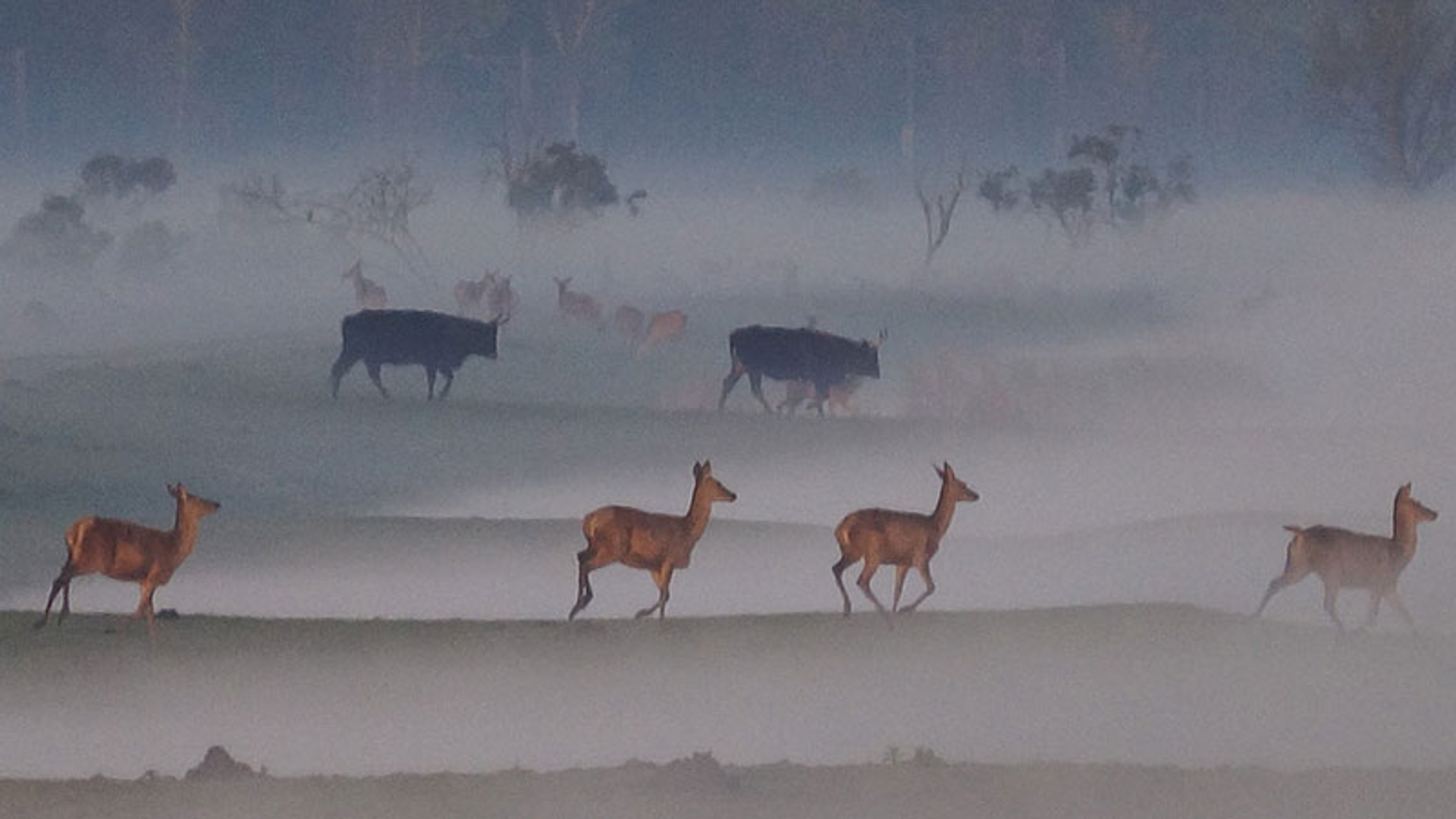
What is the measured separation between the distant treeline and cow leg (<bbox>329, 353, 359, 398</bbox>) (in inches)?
41.3

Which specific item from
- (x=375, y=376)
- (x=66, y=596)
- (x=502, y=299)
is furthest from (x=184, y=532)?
(x=502, y=299)

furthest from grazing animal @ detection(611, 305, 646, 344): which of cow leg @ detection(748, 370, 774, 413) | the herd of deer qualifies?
the herd of deer

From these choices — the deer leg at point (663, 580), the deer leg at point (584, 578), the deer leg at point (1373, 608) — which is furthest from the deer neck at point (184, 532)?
the deer leg at point (1373, 608)

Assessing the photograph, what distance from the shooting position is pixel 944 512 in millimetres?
7211

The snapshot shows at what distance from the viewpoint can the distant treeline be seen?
36.7ft

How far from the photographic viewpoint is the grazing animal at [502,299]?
436 inches

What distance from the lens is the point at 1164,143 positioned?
37.0 ft

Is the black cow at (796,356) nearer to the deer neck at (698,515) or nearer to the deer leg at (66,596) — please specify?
the deer neck at (698,515)

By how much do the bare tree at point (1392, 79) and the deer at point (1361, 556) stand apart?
3600mm

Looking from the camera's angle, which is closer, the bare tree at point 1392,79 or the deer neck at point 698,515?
the deer neck at point 698,515


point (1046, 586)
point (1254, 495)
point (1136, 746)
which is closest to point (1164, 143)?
point (1254, 495)

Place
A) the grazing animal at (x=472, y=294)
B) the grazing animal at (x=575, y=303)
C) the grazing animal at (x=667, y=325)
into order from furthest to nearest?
1. the grazing animal at (x=472, y=294)
2. the grazing animal at (x=575, y=303)
3. the grazing animal at (x=667, y=325)

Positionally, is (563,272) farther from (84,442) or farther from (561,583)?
(561,583)

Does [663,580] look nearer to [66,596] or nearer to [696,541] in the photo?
[696,541]
